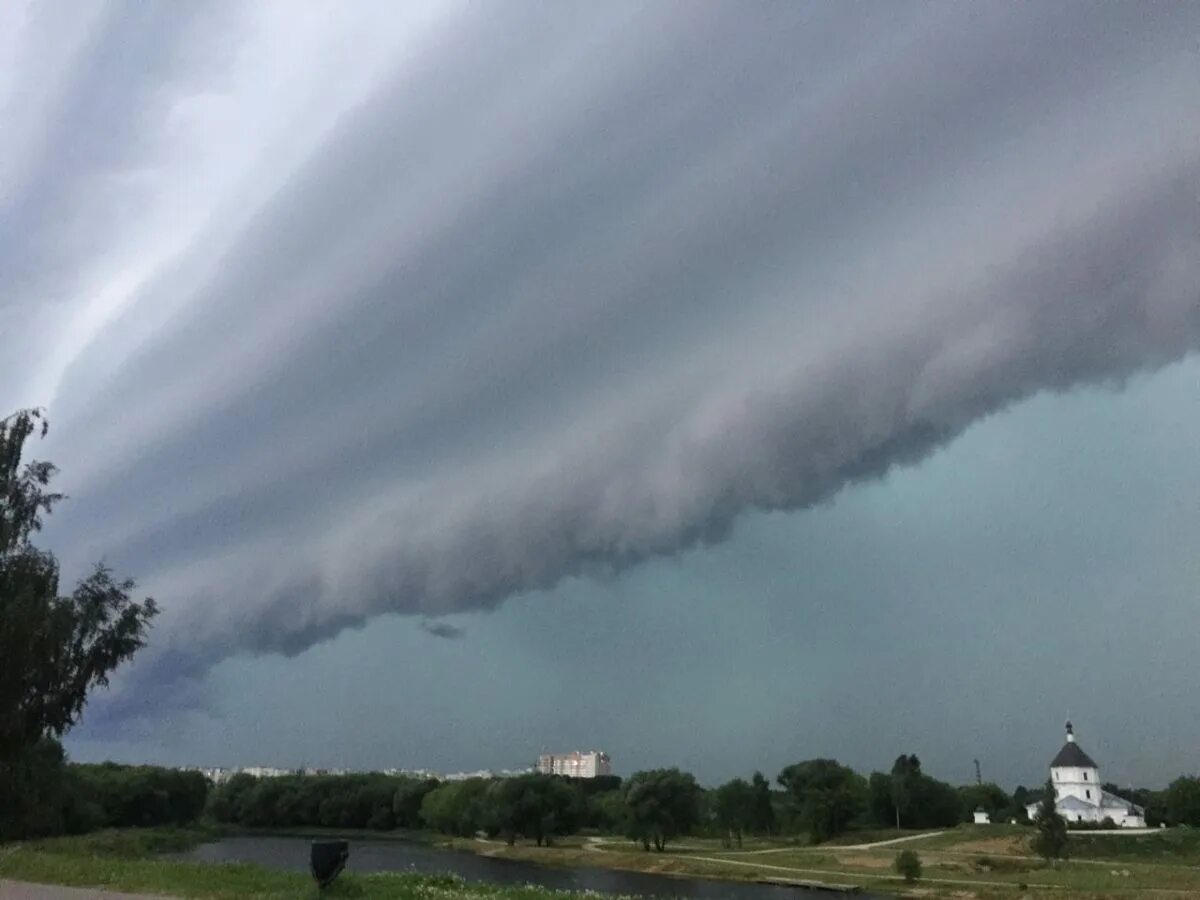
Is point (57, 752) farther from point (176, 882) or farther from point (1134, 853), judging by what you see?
point (1134, 853)

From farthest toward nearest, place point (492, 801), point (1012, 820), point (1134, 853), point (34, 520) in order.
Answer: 1. point (1012, 820)
2. point (492, 801)
3. point (1134, 853)
4. point (34, 520)

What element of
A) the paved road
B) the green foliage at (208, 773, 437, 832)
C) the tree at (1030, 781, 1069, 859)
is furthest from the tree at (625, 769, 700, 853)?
the paved road

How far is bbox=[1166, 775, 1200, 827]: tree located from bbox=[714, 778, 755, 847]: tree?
47.6m

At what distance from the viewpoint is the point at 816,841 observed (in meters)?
115

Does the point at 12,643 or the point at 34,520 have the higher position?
the point at 34,520

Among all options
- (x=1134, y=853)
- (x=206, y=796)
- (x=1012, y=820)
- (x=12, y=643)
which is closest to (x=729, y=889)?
(x=1134, y=853)

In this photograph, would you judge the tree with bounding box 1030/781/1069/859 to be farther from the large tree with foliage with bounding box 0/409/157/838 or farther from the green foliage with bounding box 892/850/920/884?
the large tree with foliage with bounding box 0/409/157/838

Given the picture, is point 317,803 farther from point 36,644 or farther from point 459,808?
point 36,644

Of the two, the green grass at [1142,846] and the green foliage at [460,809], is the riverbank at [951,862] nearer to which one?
the green grass at [1142,846]

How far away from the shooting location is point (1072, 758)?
143 metres

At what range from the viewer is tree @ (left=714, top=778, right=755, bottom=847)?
389ft

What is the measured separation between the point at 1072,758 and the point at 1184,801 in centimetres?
3259

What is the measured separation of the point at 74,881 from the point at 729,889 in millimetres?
59420

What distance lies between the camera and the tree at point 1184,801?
10944 cm
